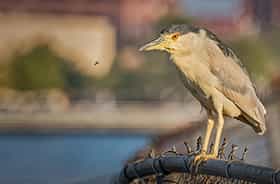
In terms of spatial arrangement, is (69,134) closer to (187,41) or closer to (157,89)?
(157,89)

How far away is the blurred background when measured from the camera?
22.4 metres

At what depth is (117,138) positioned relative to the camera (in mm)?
24359

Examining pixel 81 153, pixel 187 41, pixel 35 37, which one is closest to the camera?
pixel 187 41

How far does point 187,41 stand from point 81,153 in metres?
15.9

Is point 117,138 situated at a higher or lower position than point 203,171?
lower

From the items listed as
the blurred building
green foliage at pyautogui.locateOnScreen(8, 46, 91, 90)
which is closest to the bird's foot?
green foliage at pyautogui.locateOnScreen(8, 46, 91, 90)

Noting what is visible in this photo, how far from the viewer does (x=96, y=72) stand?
33219 mm

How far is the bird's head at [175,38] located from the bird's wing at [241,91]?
15 cm

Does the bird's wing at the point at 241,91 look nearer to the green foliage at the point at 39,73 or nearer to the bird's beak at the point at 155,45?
the bird's beak at the point at 155,45

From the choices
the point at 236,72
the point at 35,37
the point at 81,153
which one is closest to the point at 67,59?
the point at 35,37

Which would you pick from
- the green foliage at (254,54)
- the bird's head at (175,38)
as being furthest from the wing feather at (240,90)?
the green foliage at (254,54)

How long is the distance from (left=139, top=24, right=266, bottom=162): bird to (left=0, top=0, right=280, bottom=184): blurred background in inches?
482

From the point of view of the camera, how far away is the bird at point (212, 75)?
2361mm

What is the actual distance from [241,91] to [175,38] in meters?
0.26
